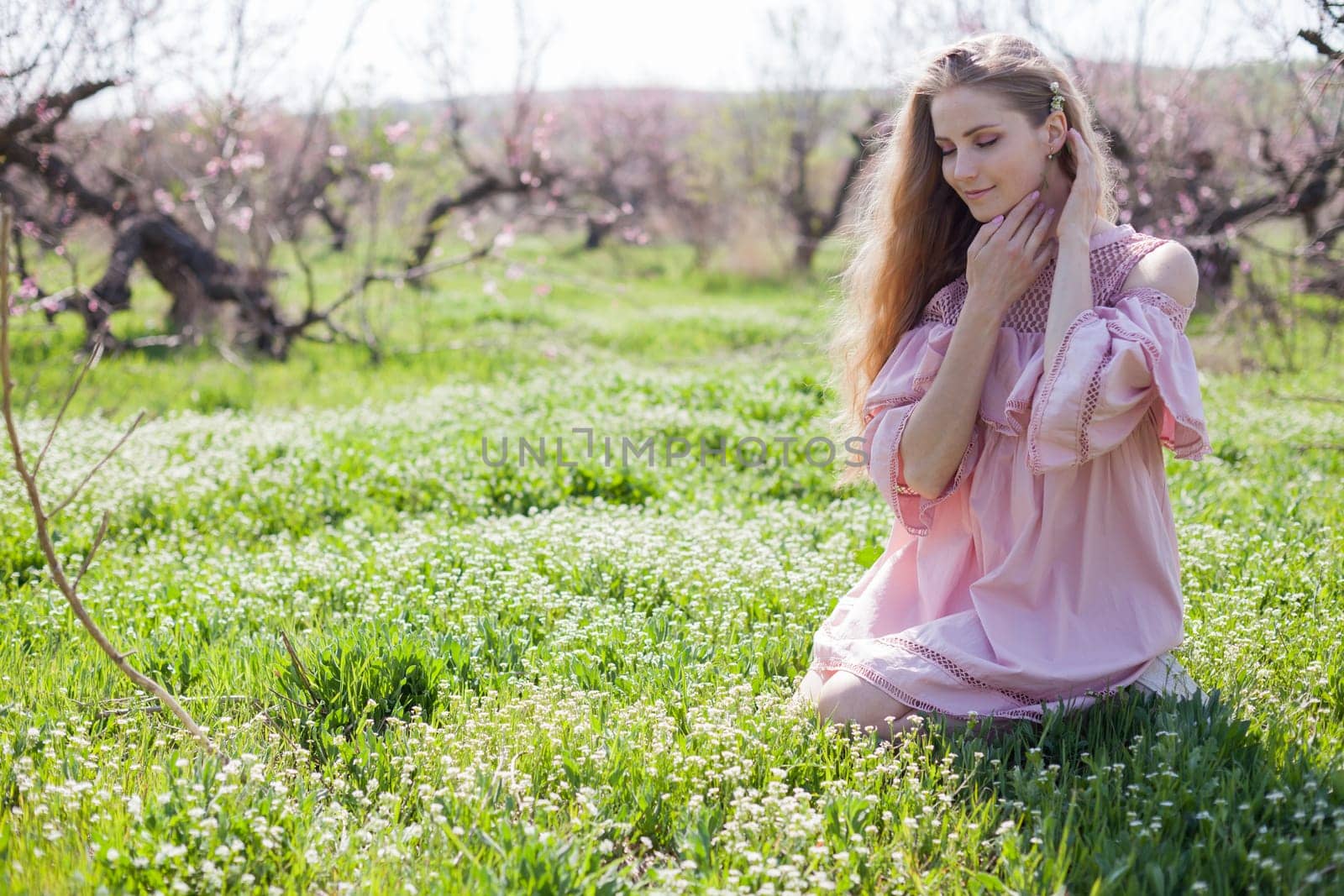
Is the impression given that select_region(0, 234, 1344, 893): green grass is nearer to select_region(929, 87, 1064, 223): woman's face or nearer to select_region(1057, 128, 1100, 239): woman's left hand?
select_region(929, 87, 1064, 223): woman's face

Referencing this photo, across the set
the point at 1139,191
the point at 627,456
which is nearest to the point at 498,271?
the point at 1139,191

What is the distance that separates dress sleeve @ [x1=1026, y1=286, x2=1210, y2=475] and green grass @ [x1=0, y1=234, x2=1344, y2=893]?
0.74m

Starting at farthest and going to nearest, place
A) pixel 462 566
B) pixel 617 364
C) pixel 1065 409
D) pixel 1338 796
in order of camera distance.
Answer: pixel 617 364 < pixel 462 566 < pixel 1065 409 < pixel 1338 796

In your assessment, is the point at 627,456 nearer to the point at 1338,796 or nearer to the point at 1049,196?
the point at 1049,196

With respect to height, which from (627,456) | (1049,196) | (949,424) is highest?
(1049,196)

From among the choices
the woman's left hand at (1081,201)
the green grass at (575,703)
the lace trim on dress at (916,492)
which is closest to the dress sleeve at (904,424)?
the lace trim on dress at (916,492)

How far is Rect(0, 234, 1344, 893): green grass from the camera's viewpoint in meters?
A: 2.37

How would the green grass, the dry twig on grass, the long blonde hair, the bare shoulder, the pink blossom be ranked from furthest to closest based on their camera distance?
the pink blossom, the long blonde hair, the bare shoulder, the green grass, the dry twig on grass

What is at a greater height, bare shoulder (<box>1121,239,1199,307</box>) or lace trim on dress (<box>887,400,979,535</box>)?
bare shoulder (<box>1121,239,1199,307</box>)

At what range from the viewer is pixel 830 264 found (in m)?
24.5

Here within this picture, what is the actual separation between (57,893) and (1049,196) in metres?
3.00

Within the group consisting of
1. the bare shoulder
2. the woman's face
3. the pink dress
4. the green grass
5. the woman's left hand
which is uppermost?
the woman's face

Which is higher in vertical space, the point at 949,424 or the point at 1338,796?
the point at 949,424

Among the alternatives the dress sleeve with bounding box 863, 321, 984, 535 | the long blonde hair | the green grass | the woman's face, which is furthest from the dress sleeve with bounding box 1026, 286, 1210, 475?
the green grass
